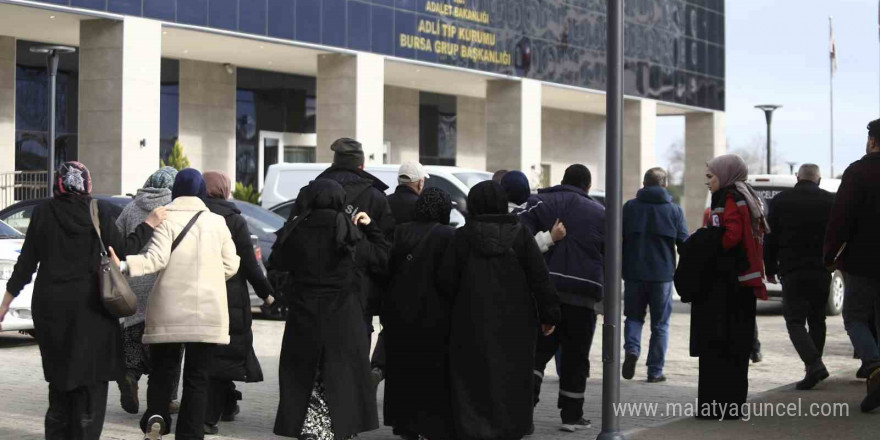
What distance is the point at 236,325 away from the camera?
28.5ft

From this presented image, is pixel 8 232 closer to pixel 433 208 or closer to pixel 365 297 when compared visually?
pixel 365 297

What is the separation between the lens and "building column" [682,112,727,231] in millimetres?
53062

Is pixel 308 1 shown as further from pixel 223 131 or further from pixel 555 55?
pixel 555 55

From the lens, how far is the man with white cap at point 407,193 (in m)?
9.51

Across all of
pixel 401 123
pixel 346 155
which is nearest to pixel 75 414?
pixel 346 155

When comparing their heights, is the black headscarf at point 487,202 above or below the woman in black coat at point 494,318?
above

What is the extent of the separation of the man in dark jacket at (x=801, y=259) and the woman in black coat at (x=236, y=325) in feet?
14.7

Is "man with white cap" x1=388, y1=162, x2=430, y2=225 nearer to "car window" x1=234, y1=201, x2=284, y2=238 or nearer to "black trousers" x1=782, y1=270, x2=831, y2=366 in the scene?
"black trousers" x1=782, y1=270, x2=831, y2=366

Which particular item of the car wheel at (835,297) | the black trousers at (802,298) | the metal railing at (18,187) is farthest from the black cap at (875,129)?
the metal railing at (18,187)

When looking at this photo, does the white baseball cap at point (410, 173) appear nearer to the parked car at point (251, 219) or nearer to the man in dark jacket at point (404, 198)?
the man in dark jacket at point (404, 198)

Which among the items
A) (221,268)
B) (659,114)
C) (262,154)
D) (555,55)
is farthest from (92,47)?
(659,114)

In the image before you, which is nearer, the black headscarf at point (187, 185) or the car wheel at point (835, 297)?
the black headscarf at point (187, 185)
